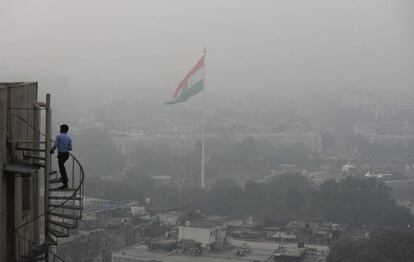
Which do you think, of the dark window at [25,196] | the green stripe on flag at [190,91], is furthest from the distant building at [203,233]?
the dark window at [25,196]

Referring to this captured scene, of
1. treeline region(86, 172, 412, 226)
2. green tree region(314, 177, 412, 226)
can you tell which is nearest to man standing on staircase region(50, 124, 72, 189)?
treeline region(86, 172, 412, 226)

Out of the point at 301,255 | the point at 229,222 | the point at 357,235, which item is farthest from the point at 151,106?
the point at 301,255

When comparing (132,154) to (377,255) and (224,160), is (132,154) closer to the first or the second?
(224,160)

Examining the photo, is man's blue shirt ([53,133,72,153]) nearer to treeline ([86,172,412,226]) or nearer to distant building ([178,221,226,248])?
distant building ([178,221,226,248])

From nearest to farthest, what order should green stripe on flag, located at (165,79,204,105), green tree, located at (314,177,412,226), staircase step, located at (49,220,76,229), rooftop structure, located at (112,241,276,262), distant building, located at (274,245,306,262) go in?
1. staircase step, located at (49,220,76,229)
2. distant building, located at (274,245,306,262)
3. rooftop structure, located at (112,241,276,262)
4. green tree, located at (314,177,412,226)
5. green stripe on flag, located at (165,79,204,105)

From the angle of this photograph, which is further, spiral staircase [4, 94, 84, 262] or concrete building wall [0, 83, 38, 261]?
spiral staircase [4, 94, 84, 262]

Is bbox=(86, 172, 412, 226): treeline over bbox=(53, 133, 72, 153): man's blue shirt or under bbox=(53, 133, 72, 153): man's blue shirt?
under

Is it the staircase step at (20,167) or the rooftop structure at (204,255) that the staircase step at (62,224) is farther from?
the rooftop structure at (204,255)

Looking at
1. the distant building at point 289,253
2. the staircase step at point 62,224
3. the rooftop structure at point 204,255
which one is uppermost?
the staircase step at point 62,224
